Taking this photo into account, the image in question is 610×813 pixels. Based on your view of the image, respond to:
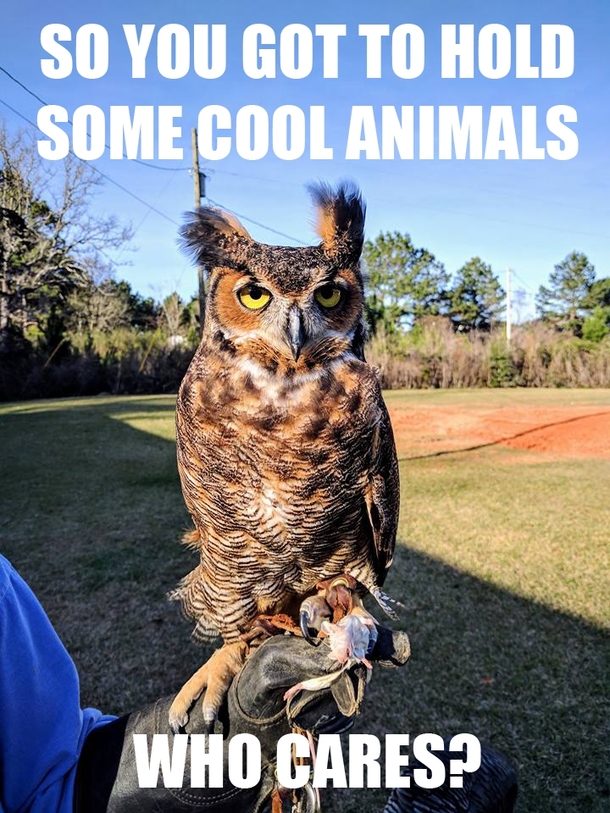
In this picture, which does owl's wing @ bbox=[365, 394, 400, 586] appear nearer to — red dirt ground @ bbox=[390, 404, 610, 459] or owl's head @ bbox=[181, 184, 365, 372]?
owl's head @ bbox=[181, 184, 365, 372]

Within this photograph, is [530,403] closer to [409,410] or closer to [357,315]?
[409,410]

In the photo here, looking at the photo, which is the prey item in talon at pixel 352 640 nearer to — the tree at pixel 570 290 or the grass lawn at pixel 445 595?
the grass lawn at pixel 445 595

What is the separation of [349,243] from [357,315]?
0.66ft

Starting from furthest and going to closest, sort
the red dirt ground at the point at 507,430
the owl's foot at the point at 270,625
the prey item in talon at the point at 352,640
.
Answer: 1. the red dirt ground at the point at 507,430
2. the owl's foot at the point at 270,625
3. the prey item in talon at the point at 352,640

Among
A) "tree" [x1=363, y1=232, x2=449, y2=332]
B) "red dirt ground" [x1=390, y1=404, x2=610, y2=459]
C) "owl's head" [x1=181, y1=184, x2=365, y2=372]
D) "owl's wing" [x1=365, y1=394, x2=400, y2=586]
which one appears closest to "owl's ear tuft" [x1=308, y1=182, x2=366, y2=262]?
"owl's head" [x1=181, y1=184, x2=365, y2=372]

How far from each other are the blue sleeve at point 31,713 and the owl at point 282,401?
0.32 m

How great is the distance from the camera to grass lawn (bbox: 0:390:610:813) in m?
3.20

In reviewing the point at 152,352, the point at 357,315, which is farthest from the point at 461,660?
the point at 152,352

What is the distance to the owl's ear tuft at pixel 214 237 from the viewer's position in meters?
1.55

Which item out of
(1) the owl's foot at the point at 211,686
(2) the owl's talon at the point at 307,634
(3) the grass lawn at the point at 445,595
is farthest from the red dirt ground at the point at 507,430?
(2) the owl's talon at the point at 307,634

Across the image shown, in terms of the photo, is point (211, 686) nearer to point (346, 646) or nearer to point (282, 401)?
point (346, 646)

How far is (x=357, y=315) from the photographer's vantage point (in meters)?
1.59

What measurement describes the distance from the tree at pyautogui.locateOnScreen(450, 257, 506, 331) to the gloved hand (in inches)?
1697

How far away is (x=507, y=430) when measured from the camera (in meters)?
14.0
